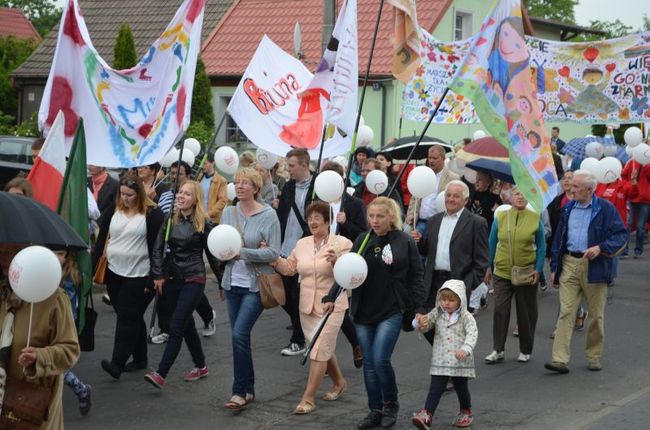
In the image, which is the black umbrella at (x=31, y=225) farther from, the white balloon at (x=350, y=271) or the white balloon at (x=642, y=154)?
the white balloon at (x=642, y=154)

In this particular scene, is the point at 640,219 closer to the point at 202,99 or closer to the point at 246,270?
the point at 246,270

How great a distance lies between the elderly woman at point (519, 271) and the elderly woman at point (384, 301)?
2233 mm

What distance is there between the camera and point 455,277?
9.21 m

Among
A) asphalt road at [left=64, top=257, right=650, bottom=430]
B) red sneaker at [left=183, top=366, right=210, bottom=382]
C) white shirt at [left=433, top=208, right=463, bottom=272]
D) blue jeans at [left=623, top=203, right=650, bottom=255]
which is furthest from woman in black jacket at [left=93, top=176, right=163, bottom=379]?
blue jeans at [left=623, top=203, right=650, bottom=255]

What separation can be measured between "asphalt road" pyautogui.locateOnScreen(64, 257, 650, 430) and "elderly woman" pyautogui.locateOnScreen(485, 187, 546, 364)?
24 cm

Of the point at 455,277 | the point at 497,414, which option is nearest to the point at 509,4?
the point at 455,277

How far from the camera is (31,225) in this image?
5.52 m

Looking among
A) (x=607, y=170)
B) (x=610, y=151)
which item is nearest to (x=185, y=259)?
(x=607, y=170)

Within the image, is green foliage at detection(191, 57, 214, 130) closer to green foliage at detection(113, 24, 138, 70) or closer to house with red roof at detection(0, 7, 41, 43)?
green foliage at detection(113, 24, 138, 70)

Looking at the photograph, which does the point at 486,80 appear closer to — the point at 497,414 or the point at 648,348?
the point at 497,414

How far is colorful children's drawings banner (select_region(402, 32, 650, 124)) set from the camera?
530 inches

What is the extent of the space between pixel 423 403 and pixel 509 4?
3142 millimetres

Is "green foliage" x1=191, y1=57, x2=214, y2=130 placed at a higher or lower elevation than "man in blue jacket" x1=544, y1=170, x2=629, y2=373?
higher

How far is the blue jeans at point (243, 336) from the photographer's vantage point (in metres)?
8.48
